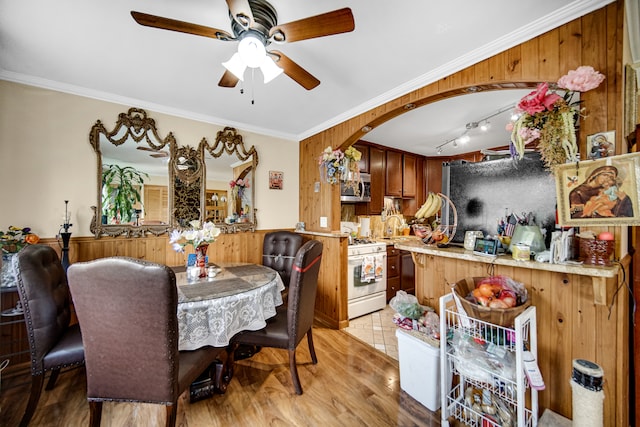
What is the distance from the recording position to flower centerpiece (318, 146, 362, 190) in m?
2.90

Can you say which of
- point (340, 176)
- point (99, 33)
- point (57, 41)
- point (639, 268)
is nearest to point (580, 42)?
point (639, 268)

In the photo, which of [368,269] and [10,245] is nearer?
[10,245]

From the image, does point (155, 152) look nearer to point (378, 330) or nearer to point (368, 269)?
point (368, 269)

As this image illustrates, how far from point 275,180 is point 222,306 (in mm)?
2085

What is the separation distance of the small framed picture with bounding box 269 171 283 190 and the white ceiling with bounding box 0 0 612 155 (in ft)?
2.70

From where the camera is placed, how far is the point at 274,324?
→ 1.88m

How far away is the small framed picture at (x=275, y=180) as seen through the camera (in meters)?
3.39

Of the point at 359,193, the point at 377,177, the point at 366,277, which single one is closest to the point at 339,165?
the point at 359,193

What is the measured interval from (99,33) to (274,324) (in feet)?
7.41

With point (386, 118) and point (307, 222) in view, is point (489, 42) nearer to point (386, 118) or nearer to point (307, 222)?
point (386, 118)

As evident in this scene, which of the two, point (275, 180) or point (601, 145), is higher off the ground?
point (275, 180)

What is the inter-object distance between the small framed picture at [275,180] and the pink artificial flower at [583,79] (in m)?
2.84

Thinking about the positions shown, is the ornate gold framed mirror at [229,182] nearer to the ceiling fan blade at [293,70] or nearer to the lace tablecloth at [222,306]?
the lace tablecloth at [222,306]

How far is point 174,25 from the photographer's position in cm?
122
